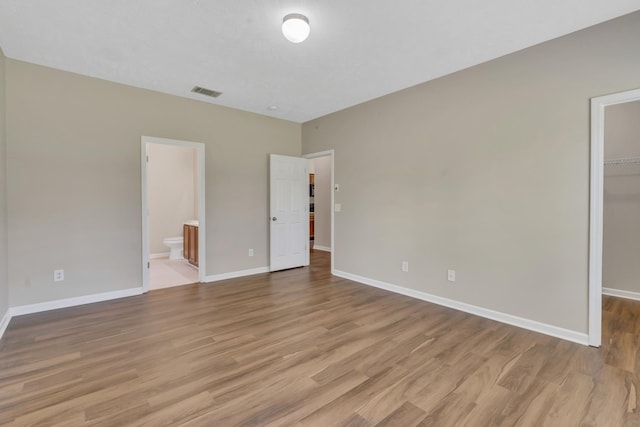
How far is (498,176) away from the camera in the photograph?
3.05 metres

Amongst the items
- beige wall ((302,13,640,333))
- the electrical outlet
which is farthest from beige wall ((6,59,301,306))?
the electrical outlet

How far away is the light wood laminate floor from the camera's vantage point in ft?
5.66

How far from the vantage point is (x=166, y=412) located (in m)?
1.72

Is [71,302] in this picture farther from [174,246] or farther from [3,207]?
[174,246]

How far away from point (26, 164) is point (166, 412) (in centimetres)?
316

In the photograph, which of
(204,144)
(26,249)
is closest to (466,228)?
(204,144)

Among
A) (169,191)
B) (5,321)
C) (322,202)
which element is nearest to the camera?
(5,321)

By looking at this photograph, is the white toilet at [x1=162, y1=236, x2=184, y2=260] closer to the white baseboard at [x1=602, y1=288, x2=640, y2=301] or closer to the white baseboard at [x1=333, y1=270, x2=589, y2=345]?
the white baseboard at [x1=333, y1=270, x2=589, y2=345]

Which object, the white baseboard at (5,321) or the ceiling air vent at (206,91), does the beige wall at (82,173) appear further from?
the ceiling air vent at (206,91)

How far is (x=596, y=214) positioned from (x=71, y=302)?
540 cm

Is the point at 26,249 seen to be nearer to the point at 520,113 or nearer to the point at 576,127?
the point at 520,113

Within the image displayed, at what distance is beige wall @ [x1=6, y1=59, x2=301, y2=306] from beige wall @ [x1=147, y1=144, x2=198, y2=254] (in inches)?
94.3

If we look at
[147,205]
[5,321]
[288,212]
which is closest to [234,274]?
[288,212]

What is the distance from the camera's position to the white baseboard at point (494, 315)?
2.62 m
